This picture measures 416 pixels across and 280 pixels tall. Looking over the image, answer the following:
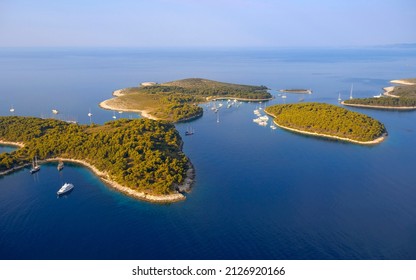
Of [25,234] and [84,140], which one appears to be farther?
[84,140]

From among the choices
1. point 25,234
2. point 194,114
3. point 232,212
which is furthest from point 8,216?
point 194,114

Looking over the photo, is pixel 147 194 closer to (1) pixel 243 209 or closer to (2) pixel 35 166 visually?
(1) pixel 243 209

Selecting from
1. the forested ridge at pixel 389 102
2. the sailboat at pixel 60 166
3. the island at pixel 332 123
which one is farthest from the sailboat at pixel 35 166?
the forested ridge at pixel 389 102

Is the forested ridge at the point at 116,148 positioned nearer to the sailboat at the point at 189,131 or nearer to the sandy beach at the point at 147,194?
the sandy beach at the point at 147,194

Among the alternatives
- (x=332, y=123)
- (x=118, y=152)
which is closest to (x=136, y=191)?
(x=118, y=152)

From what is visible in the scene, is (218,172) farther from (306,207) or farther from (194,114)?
(194,114)
